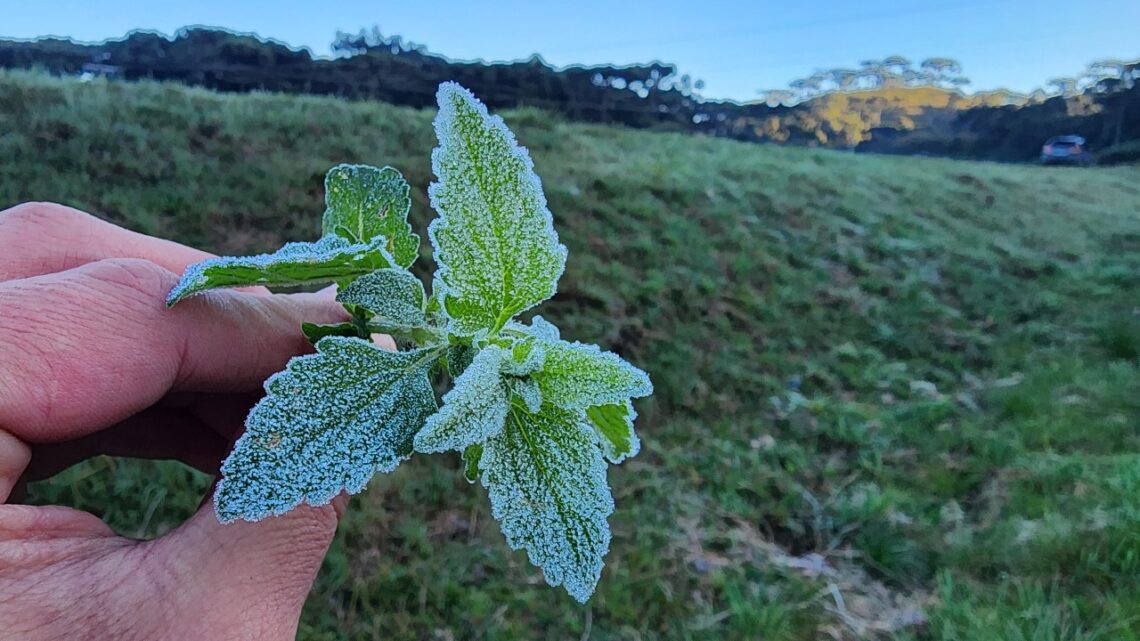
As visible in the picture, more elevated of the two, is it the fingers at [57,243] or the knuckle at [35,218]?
the knuckle at [35,218]

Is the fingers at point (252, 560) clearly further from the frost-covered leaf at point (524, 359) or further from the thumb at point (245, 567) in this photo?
the frost-covered leaf at point (524, 359)

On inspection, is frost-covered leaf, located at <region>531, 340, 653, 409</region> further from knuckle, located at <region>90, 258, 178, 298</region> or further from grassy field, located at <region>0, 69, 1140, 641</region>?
grassy field, located at <region>0, 69, 1140, 641</region>

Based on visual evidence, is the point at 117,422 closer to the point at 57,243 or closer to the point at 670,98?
the point at 57,243

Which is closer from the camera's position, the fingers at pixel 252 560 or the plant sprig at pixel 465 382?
the plant sprig at pixel 465 382

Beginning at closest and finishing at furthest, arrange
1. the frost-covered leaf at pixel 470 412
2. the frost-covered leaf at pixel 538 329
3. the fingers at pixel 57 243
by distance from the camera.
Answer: the frost-covered leaf at pixel 470 412, the frost-covered leaf at pixel 538 329, the fingers at pixel 57 243

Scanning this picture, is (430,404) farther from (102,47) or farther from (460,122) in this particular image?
(102,47)

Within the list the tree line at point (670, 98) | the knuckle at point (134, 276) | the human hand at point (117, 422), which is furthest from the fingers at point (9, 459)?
the tree line at point (670, 98)

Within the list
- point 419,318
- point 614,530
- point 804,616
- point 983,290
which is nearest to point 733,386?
point 614,530

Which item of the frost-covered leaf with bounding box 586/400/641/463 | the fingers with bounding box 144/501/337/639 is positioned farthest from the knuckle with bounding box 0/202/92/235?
the frost-covered leaf with bounding box 586/400/641/463
